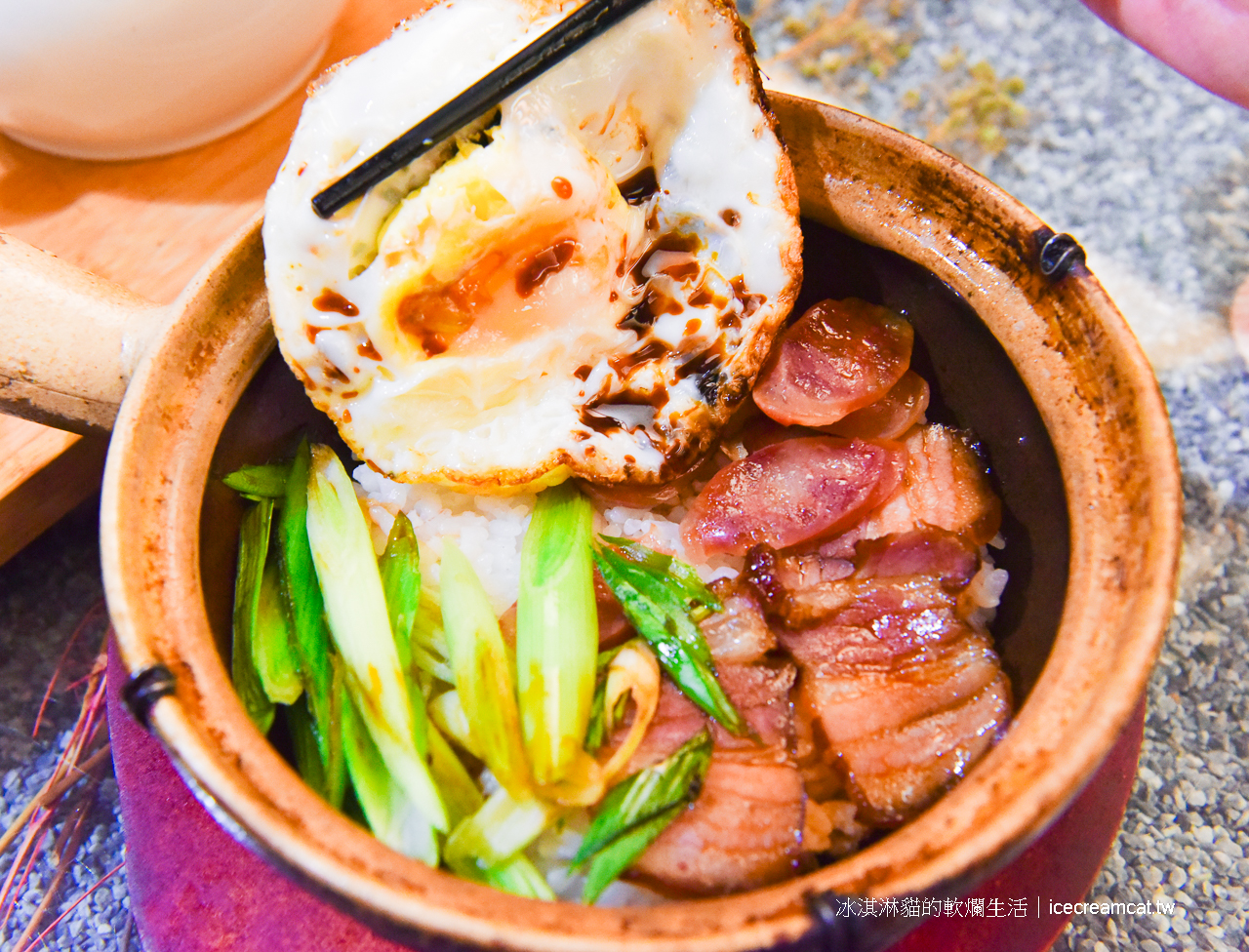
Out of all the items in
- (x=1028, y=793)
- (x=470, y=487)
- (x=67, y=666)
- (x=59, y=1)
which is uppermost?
(x=59, y=1)

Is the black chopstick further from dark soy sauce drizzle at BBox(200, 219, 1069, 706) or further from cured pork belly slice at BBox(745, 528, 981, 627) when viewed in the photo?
cured pork belly slice at BBox(745, 528, 981, 627)

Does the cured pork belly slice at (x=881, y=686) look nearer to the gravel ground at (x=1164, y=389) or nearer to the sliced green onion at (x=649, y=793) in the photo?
the sliced green onion at (x=649, y=793)

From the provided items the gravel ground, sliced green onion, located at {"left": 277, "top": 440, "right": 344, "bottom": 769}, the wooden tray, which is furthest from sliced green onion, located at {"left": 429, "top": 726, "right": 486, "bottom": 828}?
the wooden tray

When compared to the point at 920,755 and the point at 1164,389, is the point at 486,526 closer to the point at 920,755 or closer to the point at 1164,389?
the point at 920,755

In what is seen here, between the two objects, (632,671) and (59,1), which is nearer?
(632,671)

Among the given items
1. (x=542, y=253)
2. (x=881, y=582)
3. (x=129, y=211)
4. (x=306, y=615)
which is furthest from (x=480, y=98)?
(x=129, y=211)

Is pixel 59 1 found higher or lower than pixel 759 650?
higher

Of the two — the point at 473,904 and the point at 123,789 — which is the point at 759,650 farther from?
the point at 123,789

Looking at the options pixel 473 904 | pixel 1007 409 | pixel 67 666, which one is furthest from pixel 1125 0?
pixel 67 666
